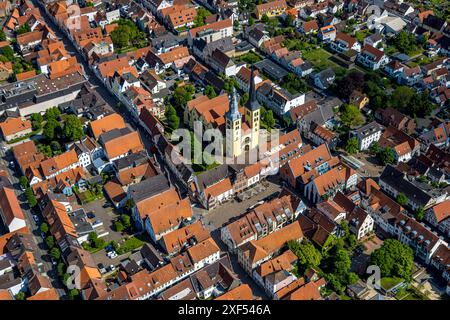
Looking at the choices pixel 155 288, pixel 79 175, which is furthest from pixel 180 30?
pixel 155 288

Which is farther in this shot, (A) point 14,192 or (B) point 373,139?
(B) point 373,139

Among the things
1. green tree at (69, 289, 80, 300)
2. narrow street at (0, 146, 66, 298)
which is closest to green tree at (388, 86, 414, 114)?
green tree at (69, 289, 80, 300)

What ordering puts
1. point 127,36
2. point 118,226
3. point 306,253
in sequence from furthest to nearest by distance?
point 127,36, point 118,226, point 306,253

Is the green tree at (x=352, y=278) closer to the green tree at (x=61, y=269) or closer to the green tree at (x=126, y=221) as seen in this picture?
the green tree at (x=126, y=221)

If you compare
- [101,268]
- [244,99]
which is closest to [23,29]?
[244,99]

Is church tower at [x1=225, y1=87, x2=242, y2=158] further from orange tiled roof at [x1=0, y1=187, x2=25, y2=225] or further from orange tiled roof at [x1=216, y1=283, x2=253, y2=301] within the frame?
orange tiled roof at [x1=0, y1=187, x2=25, y2=225]

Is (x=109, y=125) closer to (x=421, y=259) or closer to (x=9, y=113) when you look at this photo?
(x=9, y=113)

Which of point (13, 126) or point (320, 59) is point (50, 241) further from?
point (320, 59)
